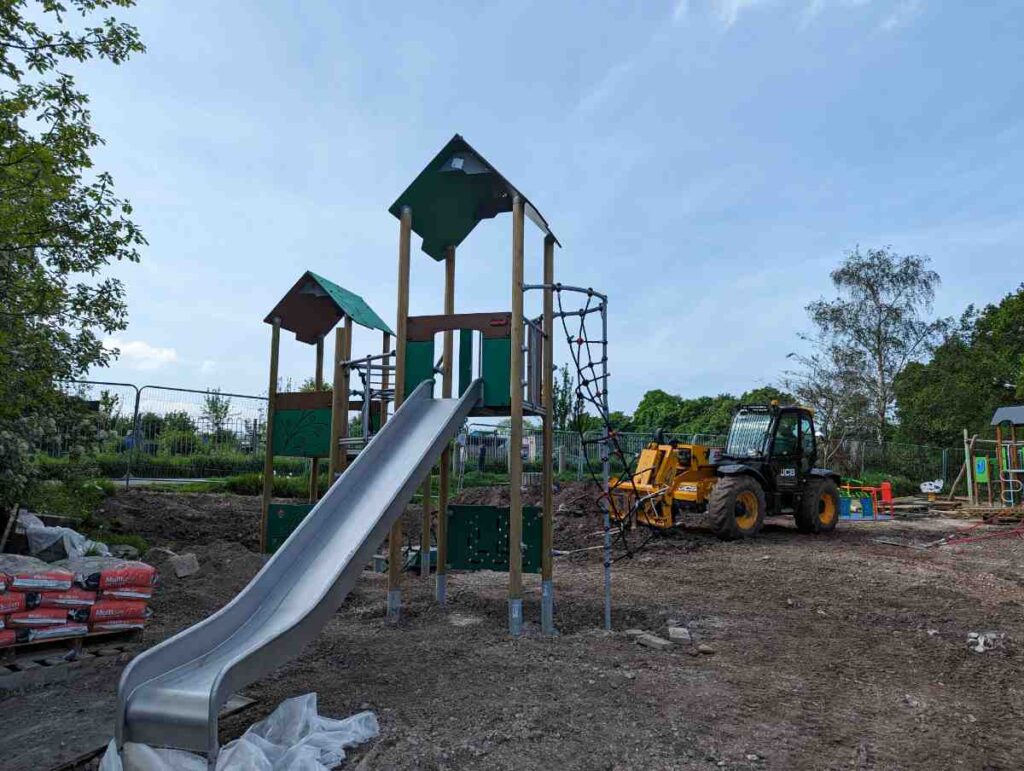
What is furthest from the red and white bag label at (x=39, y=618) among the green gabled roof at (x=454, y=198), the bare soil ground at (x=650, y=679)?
the green gabled roof at (x=454, y=198)

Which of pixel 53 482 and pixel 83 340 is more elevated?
pixel 83 340

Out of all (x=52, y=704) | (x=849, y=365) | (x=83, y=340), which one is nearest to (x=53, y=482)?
(x=83, y=340)

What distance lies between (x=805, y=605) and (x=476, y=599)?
3272 mm

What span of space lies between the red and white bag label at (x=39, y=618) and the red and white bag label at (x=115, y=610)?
213mm

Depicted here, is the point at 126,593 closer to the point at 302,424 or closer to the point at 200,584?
the point at 200,584

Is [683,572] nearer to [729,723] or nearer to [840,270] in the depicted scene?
[729,723]

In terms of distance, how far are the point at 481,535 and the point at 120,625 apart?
9.66 ft

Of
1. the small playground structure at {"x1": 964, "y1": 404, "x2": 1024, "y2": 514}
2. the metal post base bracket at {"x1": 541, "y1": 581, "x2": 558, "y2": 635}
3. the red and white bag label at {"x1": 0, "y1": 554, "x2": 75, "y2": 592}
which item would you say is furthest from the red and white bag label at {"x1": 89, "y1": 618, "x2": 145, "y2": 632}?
the small playground structure at {"x1": 964, "y1": 404, "x2": 1024, "y2": 514}

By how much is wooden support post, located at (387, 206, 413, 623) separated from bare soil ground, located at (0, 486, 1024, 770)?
0.81 ft

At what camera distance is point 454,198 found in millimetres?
6742

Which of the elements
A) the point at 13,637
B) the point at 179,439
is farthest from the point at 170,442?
the point at 13,637

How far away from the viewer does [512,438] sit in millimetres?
5676

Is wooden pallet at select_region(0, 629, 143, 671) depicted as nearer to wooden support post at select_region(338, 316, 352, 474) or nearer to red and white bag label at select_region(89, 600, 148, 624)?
red and white bag label at select_region(89, 600, 148, 624)

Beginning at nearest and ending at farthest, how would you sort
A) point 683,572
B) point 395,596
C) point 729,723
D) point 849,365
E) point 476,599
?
point 729,723, point 395,596, point 476,599, point 683,572, point 849,365
